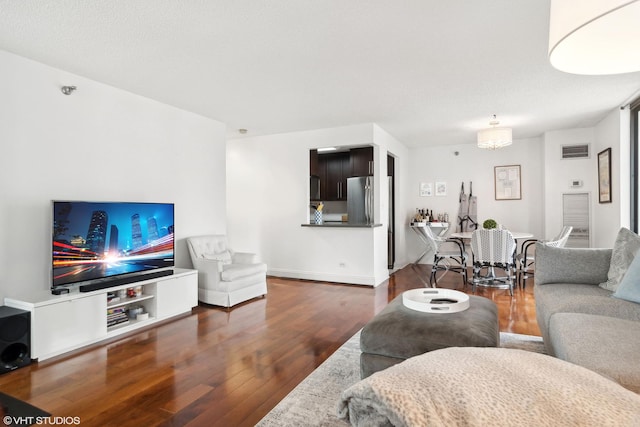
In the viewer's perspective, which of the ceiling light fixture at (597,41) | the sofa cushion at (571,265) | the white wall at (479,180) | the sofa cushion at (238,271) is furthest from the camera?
the white wall at (479,180)

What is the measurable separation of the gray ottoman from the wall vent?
5372mm

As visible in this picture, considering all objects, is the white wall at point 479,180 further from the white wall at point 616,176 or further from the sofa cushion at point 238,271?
the sofa cushion at point 238,271

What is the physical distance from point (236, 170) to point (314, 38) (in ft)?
13.7

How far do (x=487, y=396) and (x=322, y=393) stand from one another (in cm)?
175

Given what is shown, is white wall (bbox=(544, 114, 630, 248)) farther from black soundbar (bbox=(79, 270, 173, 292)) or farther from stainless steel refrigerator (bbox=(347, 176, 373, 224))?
black soundbar (bbox=(79, 270, 173, 292))

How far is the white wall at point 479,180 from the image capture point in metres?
6.99

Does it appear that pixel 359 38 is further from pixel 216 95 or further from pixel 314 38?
pixel 216 95

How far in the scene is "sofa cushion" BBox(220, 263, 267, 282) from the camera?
14.3 feet

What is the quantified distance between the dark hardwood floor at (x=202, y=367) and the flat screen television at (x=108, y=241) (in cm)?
65

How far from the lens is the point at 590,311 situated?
2.37 m

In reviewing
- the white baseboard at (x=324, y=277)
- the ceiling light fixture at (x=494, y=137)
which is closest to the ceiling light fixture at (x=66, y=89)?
the white baseboard at (x=324, y=277)

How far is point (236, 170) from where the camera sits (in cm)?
671

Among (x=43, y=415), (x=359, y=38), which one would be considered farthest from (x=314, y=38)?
(x=43, y=415)

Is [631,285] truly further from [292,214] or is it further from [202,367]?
[292,214]
